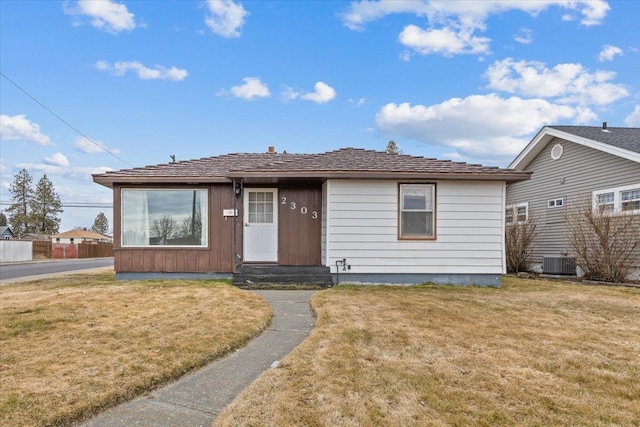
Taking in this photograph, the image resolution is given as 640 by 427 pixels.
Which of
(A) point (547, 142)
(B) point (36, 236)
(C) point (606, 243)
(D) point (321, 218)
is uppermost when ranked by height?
(A) point (547, 142)

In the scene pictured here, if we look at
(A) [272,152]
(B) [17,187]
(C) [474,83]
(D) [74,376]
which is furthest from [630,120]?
(B) [17,187]

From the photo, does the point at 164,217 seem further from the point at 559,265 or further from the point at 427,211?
the point at 559,265

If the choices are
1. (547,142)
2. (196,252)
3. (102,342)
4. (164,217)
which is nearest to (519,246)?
(547,142)

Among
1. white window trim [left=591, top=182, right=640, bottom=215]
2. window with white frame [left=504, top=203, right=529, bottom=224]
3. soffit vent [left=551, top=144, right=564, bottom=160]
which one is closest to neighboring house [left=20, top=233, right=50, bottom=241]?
window with white frame [left=504, top=203, right=529, bottom=224]

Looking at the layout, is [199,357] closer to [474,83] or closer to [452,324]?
[452,324]

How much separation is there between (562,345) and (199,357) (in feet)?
13.2

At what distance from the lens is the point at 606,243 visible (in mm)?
10750

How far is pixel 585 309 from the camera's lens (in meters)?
6.59

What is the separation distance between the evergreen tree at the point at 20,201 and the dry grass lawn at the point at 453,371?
5894cm

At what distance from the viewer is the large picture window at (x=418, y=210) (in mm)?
9227

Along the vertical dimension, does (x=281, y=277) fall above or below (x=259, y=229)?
below

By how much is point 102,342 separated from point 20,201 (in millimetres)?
59807

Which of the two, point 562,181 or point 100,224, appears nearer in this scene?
point 562,181

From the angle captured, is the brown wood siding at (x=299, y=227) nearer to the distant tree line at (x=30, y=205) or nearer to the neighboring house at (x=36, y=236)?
the neighboring house at (x=36, y=236)
